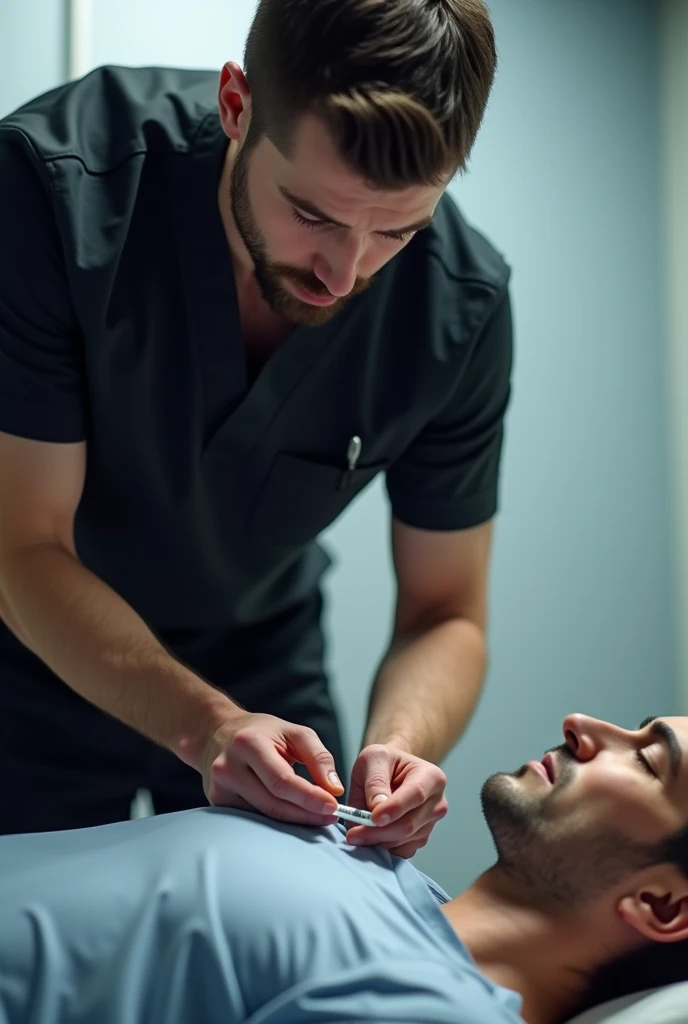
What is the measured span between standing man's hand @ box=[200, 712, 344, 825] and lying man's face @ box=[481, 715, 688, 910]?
28 cm

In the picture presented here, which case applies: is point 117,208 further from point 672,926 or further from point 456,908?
point 672,926

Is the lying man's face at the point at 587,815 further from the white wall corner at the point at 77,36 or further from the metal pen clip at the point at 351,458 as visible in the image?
the white wall corner at the point at 77,36

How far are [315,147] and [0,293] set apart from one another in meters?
0.41

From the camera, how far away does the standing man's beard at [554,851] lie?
1305 millimetres

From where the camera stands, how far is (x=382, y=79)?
1.07 metres

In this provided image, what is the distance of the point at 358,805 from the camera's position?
1.24m

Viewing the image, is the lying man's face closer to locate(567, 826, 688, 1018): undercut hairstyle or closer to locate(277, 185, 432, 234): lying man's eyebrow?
locate(567, 826, 688, 1018): undercut hairstyle

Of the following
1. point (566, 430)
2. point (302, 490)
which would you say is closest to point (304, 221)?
point (302, 490)

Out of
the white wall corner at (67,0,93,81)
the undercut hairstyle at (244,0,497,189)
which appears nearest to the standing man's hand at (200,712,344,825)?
the undercut hairstyle at (244,0,497,189)

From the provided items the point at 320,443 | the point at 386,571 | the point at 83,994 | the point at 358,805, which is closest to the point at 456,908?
the point at 358,805

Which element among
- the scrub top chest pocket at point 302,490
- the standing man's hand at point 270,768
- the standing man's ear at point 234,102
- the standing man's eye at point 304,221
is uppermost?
the standing man's ear at point 234,102

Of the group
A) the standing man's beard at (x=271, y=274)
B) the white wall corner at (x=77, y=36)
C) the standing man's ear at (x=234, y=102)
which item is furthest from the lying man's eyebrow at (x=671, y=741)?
the white wall corner at (x=77, y=36)

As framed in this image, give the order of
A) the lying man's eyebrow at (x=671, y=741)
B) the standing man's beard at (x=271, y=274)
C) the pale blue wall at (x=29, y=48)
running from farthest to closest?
1. the pale blue wall at (x=29, y=48)
2. the lying man's eyebrow at (x=671, y=741)
3. the standing man's beard at (x=271, y=274)

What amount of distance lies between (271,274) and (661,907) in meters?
0.83
